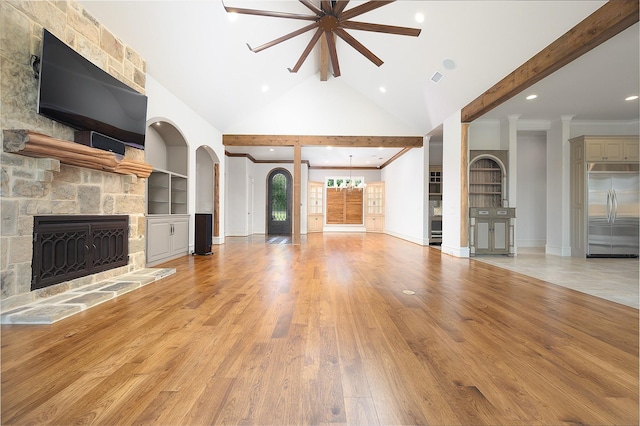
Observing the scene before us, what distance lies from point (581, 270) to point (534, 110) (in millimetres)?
3170

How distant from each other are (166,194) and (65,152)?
2428mm

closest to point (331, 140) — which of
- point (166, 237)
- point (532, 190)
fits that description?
point (166, 237)

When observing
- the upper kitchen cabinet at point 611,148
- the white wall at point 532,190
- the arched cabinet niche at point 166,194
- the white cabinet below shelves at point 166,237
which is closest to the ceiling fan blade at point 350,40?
the arched cabinet niche at point 166,194

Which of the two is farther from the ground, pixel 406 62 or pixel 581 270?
pixel 406 62

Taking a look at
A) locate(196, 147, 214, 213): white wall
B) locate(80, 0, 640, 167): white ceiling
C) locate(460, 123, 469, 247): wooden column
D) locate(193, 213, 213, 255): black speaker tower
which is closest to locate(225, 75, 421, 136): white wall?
locate(80, 0, 640, 167): white ceiling

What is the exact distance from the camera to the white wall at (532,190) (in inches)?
281

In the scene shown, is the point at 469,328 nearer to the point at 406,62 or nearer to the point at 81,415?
the point at 81,415

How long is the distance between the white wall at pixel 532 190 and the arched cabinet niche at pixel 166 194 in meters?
7.74

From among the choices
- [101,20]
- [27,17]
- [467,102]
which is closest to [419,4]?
[467,102]

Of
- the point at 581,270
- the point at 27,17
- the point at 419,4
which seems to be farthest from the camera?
the point at 581,270

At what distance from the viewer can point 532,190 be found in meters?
7.13

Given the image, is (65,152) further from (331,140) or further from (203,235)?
(331,140)

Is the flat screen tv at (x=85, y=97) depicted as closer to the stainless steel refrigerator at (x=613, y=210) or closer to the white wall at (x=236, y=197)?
the white wall at (x=236, y=197)

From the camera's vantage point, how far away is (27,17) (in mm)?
2346
